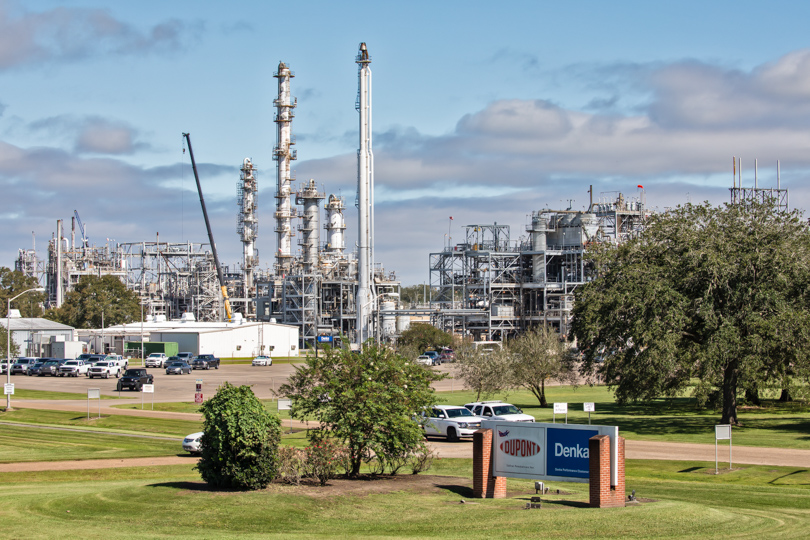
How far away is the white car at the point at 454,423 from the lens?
1474 inches

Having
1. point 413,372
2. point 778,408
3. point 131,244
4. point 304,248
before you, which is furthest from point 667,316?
point 131,244

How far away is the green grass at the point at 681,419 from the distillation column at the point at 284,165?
7681cm

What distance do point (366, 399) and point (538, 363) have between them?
1212 inches

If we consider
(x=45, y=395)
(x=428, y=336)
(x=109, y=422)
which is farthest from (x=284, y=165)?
(x=109, y=422)

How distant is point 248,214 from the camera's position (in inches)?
5871

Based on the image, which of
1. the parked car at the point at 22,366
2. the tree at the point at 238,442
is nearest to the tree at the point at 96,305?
the parked car at the point at 22,366

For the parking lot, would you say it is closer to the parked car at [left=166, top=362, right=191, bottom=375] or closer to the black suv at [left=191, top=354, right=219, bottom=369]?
the parked car at [left=166, top=362, right=191, bottom=375]

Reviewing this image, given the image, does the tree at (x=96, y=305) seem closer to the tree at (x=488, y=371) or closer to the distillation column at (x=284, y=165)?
the distillation column at (x=284, y=165)

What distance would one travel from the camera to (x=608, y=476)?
1977 centimetres

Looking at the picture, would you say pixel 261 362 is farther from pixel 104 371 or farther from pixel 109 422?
pixel 109 422

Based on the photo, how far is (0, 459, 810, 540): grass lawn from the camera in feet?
57.7

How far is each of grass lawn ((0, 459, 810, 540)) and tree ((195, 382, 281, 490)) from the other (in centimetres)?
48

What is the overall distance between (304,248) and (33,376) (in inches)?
2419

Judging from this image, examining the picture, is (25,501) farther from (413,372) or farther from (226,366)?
(226,366)
